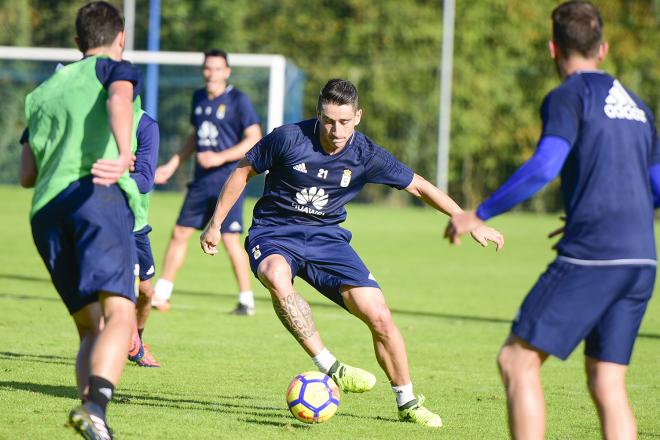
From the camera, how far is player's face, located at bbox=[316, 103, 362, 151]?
6.06 metres

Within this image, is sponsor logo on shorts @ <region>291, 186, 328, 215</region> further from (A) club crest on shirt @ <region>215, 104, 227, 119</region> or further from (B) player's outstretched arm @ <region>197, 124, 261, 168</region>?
(A) club crest on shirt @ <region>215, 104, 227, 119</region>

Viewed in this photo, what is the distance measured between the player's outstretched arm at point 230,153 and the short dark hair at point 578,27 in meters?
6.26

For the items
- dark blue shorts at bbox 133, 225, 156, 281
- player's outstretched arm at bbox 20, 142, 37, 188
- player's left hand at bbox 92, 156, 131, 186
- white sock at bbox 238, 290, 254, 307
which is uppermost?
player's left hand at bbox 92, 156, 131, 186

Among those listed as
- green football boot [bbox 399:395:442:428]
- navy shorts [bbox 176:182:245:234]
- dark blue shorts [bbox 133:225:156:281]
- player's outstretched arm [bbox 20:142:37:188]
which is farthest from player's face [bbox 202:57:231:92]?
player's outstretched arm [bbox 20:142:37:188]

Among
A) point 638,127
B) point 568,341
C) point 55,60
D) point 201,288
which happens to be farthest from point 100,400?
point 55,60

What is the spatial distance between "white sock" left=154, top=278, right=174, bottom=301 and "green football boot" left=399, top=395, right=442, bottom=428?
179 inches

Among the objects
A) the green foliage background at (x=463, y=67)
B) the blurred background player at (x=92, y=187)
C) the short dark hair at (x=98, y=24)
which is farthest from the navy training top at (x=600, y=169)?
the green foliage background at (x=463, y=67)

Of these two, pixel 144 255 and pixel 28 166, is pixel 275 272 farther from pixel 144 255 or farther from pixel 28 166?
pixel 28 166

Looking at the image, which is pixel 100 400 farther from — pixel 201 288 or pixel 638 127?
pixel 201 288

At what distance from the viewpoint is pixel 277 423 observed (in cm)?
586

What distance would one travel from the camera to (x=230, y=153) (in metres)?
10.4

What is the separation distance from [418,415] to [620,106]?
231 centimetres

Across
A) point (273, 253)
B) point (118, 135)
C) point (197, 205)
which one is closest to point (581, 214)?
point (118, 135)

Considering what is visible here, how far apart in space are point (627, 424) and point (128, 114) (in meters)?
2.45
